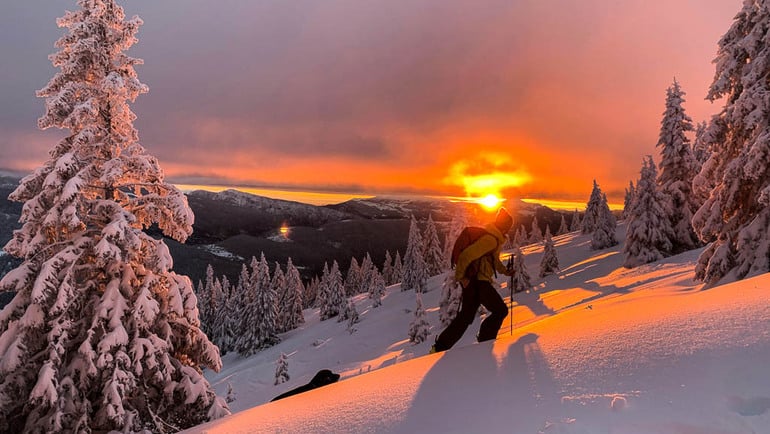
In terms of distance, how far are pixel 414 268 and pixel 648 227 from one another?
3465cm

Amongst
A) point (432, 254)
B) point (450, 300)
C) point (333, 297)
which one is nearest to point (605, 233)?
point (450, 300)

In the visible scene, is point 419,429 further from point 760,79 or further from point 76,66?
point 760,79

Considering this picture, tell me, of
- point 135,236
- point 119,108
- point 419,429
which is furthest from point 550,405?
point 119,108

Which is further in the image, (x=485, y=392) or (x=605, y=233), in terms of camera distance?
(x=605, y=233)

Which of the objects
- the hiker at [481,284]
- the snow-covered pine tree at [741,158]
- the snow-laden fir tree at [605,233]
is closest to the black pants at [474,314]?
the hiker at [481,284]

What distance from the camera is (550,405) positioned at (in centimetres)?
315

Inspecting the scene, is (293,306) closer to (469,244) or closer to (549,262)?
(549,262)

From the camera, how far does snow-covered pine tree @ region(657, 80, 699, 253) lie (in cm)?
3047

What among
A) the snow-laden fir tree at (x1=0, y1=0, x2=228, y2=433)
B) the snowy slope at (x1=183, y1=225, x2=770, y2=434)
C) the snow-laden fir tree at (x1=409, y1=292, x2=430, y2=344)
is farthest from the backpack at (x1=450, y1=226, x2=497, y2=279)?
the snow-laden fir tree at (x1=409, y1=292, x2=430, y2=344)

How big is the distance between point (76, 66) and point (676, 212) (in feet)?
122

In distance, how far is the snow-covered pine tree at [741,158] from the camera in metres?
9.85

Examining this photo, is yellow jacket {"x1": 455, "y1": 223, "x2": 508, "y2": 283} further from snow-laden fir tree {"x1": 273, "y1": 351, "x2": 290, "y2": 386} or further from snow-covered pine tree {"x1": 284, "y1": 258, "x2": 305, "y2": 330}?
snow-covered pine tree {"x1": 284, "y1": 258, "x2": 305, "y2": 330}

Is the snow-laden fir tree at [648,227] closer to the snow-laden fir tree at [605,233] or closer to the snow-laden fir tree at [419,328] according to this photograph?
the snow-laden fir tree at [605,233]

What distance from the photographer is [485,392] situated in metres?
3.72
